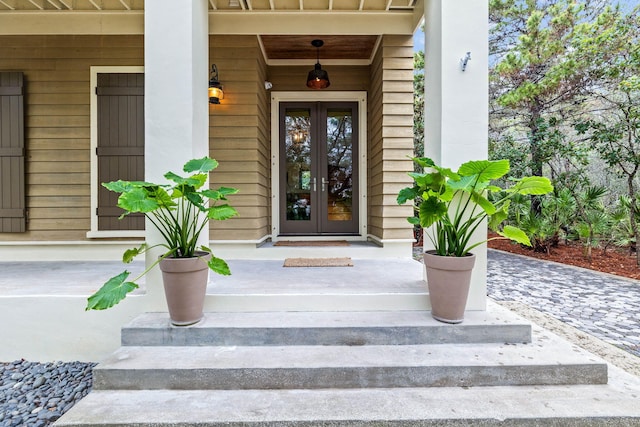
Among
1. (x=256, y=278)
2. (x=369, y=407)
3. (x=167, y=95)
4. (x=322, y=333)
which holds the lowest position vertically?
(x=369, y=407)

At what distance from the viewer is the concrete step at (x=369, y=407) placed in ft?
4.90

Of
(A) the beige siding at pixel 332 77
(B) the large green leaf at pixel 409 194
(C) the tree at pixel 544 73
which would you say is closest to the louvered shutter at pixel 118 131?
(A) the beige siding at pixel 332 77

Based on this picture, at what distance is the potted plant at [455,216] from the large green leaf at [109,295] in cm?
181

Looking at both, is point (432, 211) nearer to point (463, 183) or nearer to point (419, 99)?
point (463, 183)

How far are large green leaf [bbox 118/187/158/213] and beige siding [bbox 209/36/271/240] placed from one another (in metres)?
2.11

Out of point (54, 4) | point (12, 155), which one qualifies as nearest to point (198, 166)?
point (54, 4)

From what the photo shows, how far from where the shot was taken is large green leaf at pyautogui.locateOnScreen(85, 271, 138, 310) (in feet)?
5.82

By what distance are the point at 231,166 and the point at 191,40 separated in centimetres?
188

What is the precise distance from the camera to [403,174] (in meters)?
4.05

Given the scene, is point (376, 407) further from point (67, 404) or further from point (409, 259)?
point (409, 259)

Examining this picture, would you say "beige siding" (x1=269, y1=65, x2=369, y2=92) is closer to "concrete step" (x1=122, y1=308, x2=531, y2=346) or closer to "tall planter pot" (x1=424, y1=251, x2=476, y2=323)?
"tall planter pot" (x1=424, y1=251, x2=476, y2=323)

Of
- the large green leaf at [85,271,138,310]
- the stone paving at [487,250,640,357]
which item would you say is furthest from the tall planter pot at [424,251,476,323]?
the large green leaf at [85,271,138,310]

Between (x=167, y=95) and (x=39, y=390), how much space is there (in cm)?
215

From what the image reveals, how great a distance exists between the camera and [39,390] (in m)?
2.12
